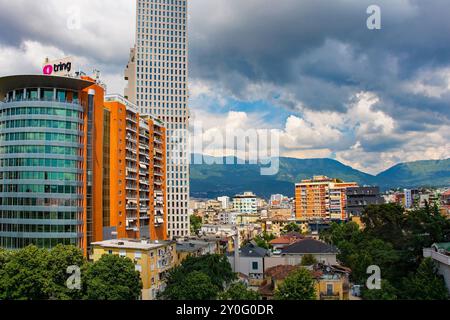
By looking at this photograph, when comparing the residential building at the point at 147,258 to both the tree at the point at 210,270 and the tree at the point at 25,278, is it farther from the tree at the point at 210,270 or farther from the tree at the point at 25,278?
the tree at the point at 25,278

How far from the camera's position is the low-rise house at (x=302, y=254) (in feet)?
124

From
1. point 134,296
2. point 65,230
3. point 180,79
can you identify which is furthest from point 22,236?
point 180,79

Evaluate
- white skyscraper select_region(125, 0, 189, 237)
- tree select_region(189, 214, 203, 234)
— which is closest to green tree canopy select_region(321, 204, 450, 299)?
white skyscraper select_region(125, 0, 189, 237)

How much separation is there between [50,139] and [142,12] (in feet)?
149

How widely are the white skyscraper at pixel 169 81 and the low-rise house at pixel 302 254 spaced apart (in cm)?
3525

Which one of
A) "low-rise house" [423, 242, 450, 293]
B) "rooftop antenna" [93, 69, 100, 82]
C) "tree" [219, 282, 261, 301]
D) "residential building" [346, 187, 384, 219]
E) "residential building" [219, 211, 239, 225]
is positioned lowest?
"residential building" [219, 211, 239, 225]

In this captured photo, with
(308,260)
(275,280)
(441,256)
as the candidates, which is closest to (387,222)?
(308,260)

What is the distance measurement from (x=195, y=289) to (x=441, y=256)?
49.4 feet

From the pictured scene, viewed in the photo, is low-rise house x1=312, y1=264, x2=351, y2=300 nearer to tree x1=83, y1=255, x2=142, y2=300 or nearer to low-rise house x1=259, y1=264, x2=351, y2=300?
low-rise house x1=259, y1=264, x2=351, y2=300

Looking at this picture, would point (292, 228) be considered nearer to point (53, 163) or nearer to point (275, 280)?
point (275, 280)

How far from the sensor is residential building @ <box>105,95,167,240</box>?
43250mm

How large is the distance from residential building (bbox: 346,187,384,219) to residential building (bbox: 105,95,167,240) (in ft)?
149

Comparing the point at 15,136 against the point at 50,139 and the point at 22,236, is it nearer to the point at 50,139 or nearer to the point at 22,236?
the point at 50,139

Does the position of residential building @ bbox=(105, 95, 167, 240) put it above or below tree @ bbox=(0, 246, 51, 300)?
above
